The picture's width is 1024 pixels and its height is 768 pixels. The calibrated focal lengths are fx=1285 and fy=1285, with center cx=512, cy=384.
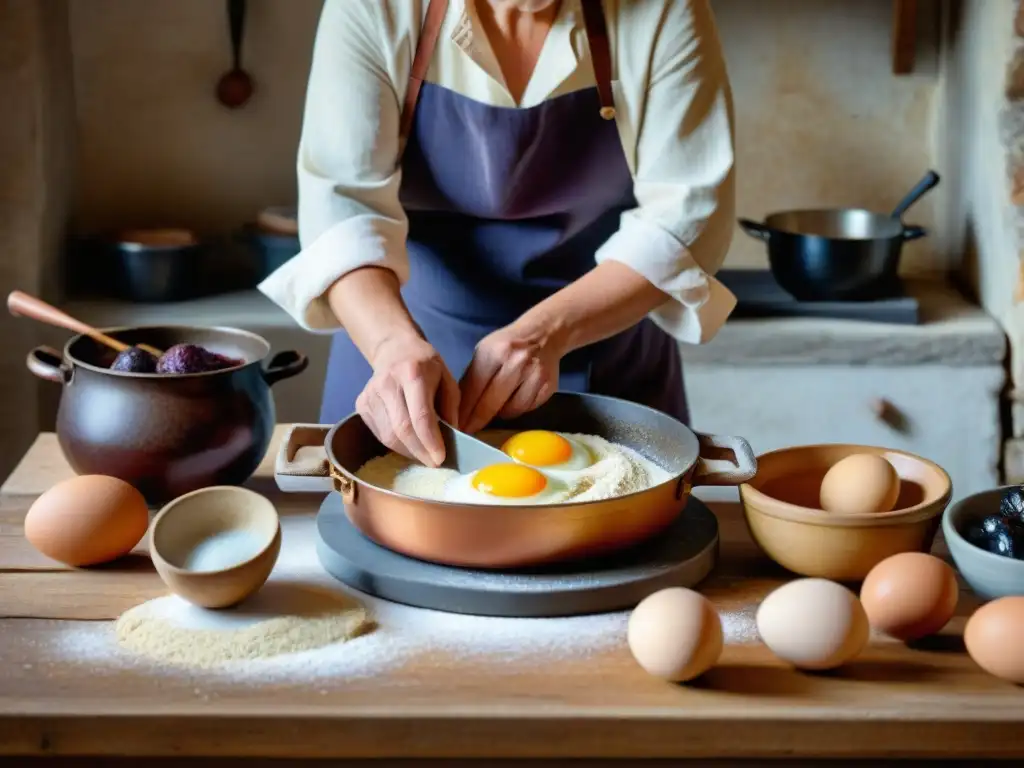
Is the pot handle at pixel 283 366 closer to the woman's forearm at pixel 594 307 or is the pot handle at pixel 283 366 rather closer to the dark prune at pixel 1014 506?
the woman's forearm at pixel 594 307

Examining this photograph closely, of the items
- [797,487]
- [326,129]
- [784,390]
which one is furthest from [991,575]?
[784,390]

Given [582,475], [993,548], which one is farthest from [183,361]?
[993,548]

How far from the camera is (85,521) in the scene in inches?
49.6

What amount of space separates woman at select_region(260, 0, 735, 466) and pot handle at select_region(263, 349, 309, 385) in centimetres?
7

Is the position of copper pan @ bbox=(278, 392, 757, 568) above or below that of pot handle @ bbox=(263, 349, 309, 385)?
below

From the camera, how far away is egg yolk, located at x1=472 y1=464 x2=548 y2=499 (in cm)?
127

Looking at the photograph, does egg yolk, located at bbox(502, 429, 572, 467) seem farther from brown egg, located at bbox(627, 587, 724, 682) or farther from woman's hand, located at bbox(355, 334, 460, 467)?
brown egg, located at bbox(627, 587, 724, 682)

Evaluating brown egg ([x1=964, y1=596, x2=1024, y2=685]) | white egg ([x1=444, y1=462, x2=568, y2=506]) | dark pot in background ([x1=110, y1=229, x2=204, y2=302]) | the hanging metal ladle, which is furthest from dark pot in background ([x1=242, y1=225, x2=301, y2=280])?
brown egg ([x1=964, y1=596, x2=1024, y2=685])

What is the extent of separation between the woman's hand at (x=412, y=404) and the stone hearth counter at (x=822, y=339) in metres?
1.46

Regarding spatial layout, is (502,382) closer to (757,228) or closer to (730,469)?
(730,469)

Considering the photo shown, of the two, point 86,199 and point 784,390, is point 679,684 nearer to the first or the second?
point 784,390

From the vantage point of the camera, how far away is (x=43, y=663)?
1.10 metres

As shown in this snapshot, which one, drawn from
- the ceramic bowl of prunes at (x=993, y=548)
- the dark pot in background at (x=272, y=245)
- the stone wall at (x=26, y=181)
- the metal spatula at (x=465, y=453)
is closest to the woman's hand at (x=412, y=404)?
the metal spatula at (x=465, y=453)

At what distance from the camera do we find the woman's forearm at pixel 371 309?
145cm
